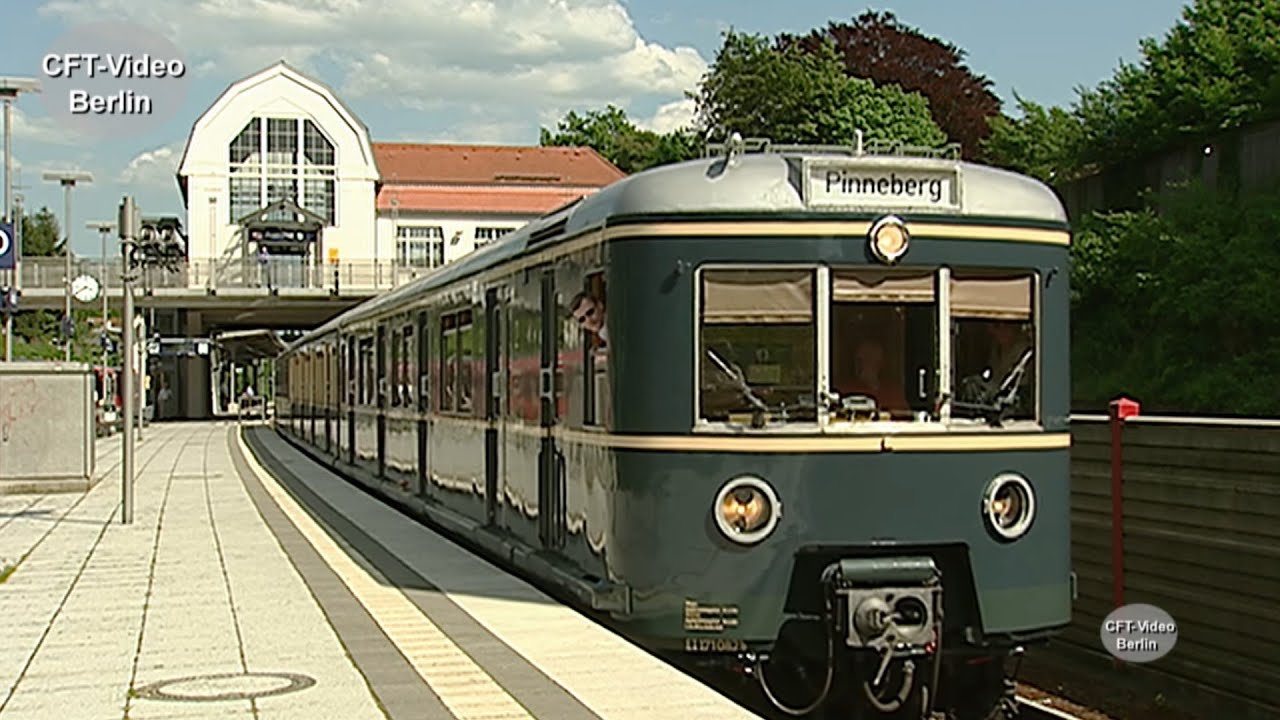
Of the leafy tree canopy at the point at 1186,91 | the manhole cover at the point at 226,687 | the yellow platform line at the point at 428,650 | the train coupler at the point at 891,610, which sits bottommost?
the manhole cover at the point at 226,687

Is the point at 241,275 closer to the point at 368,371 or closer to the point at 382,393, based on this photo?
the point at 368,371

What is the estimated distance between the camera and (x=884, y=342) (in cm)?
902

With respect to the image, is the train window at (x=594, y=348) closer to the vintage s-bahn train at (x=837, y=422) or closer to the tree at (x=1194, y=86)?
the vintage s-bahn train at (x=837, y=422)

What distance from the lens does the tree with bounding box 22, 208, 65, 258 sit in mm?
124812

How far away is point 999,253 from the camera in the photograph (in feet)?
30.2

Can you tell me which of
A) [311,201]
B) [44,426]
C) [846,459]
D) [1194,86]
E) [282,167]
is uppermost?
[282,167]

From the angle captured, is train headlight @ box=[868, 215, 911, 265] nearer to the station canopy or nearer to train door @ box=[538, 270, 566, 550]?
train door @ box=[538, 270, 566, 550]

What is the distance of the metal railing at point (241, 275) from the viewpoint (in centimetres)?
6200

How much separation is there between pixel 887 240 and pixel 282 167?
245 feet

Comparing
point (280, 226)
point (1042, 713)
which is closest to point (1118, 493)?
point (1042, 713)

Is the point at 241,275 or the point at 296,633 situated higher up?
the point at 241,275

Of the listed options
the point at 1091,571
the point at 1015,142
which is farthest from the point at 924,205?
the point at 1015,142

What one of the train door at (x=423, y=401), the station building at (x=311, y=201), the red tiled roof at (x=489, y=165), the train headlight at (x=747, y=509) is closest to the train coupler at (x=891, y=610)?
the train headlight at (x=747, y=509)

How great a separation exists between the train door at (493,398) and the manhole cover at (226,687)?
4283mm
